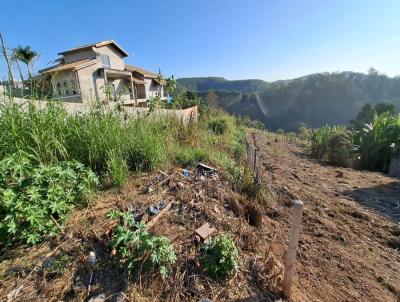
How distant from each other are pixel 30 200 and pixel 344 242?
3.34m

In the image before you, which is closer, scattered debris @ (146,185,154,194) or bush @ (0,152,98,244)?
bush @ (0,152,98,244)

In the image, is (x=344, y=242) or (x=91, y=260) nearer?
(x=91, y=260)

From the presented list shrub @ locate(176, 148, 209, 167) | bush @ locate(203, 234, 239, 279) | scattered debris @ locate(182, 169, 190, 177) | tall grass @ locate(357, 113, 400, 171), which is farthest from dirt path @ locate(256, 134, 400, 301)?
tall grass @ locate(357, 113, 400, 171)

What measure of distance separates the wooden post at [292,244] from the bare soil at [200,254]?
100mm

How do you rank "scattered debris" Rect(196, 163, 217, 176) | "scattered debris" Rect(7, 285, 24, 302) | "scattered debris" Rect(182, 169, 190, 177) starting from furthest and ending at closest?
"scattered debris" Rect(196, 163, 217, 176), "scattered debris" Rect(182, 169, 190, 177), "scattered debris" Rect(7, 285, 24, 302)

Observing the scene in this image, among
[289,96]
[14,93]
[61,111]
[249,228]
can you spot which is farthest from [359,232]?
[289,96]

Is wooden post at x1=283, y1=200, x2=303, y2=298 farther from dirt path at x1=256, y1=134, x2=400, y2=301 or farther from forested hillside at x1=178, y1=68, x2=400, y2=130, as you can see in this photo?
forested hillside at x1=178, y1=68, x2=400, y2=130

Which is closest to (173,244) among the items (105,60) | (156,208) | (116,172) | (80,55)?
(156,208)

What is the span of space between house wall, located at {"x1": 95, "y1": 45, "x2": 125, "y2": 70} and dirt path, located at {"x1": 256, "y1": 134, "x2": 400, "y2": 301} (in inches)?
843

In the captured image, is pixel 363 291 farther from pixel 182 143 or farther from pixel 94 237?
pixel 182 143

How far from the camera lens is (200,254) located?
1.80m

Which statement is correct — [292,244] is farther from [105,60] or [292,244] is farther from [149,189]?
[105,60]

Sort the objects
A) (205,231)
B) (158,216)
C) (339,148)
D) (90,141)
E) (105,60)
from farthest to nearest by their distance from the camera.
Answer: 1. (105,60)
2. (339,148)
3. (90,141)
4. (158,216)
5. (205,231)

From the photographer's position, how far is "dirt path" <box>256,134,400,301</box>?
6.41 feet
